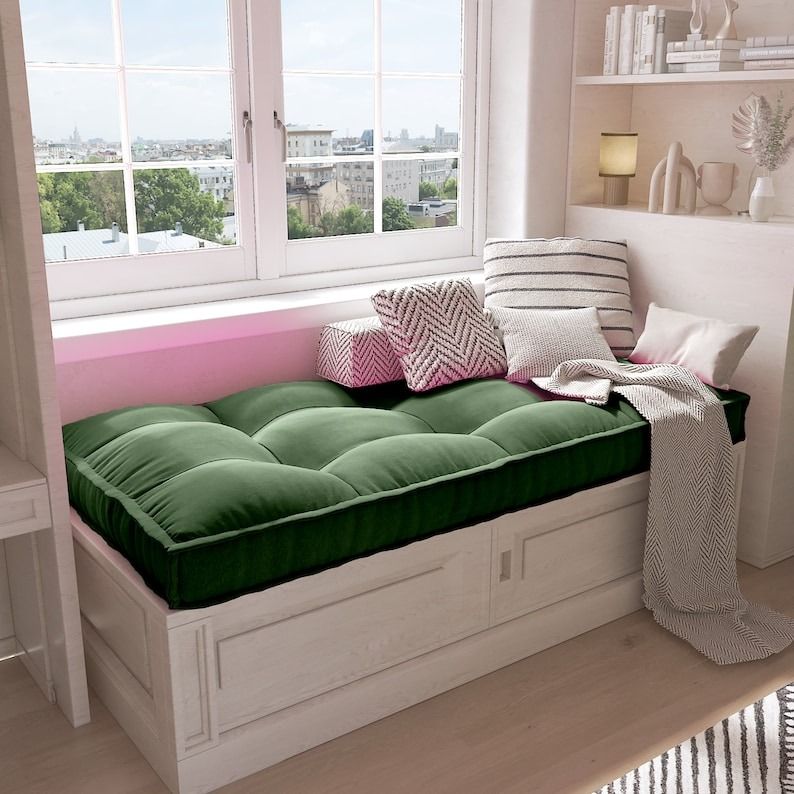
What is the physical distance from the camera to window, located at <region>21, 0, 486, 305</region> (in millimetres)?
2691

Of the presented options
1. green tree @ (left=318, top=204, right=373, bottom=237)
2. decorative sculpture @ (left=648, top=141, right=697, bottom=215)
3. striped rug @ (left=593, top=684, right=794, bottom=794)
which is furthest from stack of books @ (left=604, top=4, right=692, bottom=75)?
striped rug @ (left=593, top=684, right=794, bottom=794)

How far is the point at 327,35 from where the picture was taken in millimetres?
3102

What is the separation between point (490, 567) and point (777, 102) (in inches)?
71.4

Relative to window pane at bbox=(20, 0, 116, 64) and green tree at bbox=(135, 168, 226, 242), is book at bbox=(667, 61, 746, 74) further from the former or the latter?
window pane at bbox=(20, 0, 116, 64)

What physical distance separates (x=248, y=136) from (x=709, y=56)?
1.46 meters

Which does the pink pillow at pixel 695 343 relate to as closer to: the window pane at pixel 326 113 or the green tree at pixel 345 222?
the green tree at pixel 345 222

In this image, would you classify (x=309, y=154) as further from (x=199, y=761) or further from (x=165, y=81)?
(x=199, y=761)

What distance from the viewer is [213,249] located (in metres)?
2.98

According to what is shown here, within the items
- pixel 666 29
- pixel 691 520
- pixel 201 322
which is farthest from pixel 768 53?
pixel 201 322

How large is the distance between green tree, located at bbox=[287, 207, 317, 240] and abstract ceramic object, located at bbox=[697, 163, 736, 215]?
1.31 metres

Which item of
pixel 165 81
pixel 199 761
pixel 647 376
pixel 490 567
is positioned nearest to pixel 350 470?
pixel 490 567

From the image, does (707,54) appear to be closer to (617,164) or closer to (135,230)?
(617,164)

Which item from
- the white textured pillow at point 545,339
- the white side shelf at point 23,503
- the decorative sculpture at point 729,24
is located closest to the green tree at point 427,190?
the white textured pillow at point 545,339

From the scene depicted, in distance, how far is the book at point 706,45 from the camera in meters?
2.96
